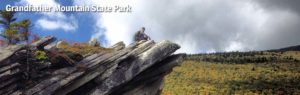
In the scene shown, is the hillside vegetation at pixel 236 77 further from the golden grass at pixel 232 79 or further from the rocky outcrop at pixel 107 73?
the rocky outcrop at pixel 107 73

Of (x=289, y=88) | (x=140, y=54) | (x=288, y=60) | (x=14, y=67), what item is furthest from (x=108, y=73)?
(x=288, y=60)

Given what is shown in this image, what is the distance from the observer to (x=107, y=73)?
88.5 ft

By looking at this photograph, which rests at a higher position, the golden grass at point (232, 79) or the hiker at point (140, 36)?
the hiker at point (140, 36)

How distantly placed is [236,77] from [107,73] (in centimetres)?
7438

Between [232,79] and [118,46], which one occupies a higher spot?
[118,46]

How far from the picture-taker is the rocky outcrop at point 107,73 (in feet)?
78.8

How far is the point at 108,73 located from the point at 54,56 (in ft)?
11.2

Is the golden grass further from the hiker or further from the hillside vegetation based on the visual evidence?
the hiker

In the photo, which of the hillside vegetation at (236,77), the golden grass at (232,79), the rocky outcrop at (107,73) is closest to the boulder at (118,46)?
the rocky outcrop at (107,73)

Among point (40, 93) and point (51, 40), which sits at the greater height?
point (51, 40)

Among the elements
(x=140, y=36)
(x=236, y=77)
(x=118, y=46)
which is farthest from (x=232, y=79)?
(x=118, y=46)

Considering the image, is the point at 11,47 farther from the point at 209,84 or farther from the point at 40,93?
the point at 209,84

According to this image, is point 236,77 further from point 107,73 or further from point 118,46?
point 107,73

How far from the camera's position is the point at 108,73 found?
2700 centimetres
